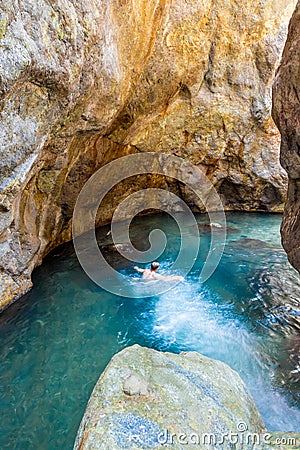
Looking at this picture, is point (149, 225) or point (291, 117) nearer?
point (291, 117)

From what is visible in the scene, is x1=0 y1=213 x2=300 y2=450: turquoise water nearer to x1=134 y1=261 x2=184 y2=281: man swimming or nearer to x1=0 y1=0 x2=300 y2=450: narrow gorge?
x1=0 y1=0 x2=300 y2=450: narrow gorge

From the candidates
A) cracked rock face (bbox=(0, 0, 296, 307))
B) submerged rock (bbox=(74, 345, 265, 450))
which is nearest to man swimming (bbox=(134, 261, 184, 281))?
cracked rock face (bbox=(0, 0, 296, 307))

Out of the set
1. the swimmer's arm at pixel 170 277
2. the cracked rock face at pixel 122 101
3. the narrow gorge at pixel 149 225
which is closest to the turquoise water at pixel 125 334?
the narrow gorge at pixel 149 225

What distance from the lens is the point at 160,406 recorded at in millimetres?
2148

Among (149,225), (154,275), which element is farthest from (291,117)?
(149,225)

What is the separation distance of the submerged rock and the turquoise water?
2.04 metres

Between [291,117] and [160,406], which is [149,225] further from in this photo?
[160,406]

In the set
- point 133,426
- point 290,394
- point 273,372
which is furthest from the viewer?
point 273,372

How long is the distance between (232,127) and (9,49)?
1086 centimetres

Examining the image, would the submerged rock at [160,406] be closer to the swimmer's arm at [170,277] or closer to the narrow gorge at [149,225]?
the narrow gorge at [149,225]

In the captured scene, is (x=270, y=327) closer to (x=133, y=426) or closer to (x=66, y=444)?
(x=66, y=444)

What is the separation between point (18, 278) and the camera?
7.09 metres

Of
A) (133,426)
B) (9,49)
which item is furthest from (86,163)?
(133,426)

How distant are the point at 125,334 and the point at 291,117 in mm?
4886
